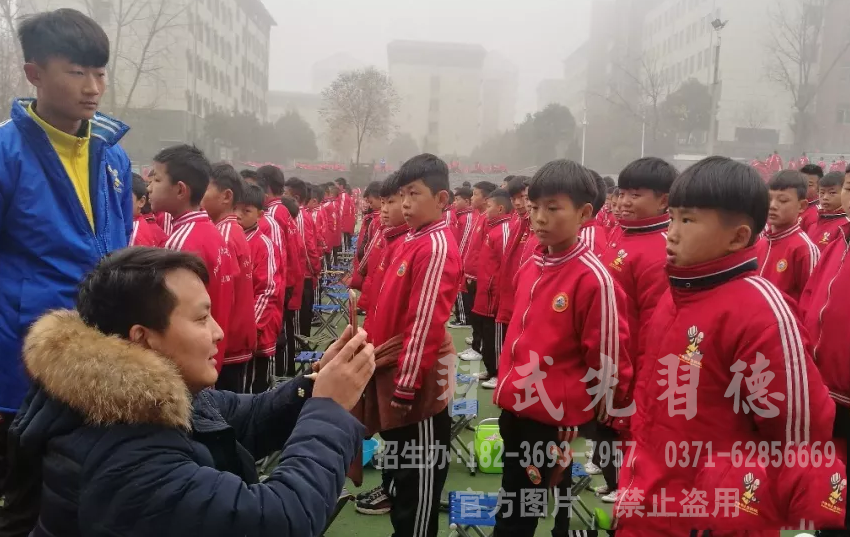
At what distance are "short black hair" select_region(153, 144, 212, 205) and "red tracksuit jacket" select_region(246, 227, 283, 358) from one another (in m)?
1.45

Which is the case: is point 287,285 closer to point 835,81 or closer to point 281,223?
point 281,223

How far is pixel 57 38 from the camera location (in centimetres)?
228

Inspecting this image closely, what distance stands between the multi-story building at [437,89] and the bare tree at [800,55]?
35.7 metres

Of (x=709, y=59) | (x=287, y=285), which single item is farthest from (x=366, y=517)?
(x=709, y=59)

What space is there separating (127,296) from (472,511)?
7.94 feet

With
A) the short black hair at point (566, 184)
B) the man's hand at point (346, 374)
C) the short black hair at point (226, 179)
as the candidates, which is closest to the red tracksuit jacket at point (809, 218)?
the short black hair at point (566, 184)

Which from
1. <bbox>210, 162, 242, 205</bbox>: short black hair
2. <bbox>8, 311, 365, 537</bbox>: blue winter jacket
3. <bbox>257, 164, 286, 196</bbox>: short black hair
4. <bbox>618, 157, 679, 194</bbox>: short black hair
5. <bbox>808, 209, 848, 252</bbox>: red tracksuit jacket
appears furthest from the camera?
<bbox>257, 164, 286, 196</bbox>: short black hair

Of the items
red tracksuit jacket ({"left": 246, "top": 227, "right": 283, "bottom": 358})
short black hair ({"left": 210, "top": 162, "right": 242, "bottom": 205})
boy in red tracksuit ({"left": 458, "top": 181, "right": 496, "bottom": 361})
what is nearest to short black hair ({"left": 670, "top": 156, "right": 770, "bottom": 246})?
short black hair ({"left": 210, "top": 162, "right": 242, "bottom": 205})

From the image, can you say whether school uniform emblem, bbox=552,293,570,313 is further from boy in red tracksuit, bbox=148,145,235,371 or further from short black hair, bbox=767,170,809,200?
short black hair, bbox=767,170,809,200

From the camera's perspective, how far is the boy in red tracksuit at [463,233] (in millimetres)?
9867

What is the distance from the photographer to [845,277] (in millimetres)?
3273

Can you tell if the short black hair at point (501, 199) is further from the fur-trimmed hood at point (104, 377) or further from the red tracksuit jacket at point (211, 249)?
the fur-trimmed hood at point (104, 377)

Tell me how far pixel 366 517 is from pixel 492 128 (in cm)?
7508

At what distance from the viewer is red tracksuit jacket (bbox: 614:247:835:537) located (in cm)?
182
